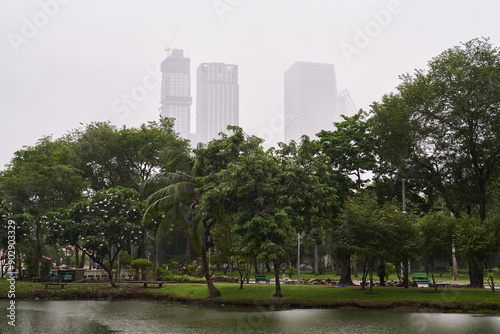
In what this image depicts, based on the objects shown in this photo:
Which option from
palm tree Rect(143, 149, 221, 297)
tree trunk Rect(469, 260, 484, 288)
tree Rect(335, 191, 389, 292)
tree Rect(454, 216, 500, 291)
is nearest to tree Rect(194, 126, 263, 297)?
palm tree Rect(143, 149, 221, 297)

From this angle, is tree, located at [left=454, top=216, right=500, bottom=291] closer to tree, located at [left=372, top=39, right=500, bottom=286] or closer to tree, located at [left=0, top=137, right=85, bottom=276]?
tree, located at [left=372, top=39, right=500, bottom=286]

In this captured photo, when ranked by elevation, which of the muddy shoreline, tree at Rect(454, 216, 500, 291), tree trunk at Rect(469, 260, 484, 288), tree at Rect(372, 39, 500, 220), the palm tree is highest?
tree at Rect(372, 39, 500, 220)

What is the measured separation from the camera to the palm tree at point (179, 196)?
30.8 m

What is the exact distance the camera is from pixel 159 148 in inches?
1989

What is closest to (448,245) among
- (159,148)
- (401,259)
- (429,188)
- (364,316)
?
(401,259)

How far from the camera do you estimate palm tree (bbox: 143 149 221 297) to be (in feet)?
101

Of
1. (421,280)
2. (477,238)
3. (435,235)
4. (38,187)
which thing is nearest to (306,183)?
(435,235)

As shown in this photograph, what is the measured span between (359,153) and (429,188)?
21.5 feet

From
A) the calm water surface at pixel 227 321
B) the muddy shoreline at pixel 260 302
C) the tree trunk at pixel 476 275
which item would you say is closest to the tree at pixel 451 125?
the tree trunk at pixel 476 275

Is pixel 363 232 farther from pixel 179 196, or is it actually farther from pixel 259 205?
pixel 179 196

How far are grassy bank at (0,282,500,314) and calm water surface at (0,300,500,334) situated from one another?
163 cm

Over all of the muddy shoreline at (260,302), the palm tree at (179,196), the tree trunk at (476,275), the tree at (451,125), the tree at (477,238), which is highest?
the tree at (451,125)

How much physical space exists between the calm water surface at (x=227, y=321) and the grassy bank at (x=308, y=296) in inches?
64.1

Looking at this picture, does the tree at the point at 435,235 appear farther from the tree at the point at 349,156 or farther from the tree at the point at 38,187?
the tree at the point at 38,187
